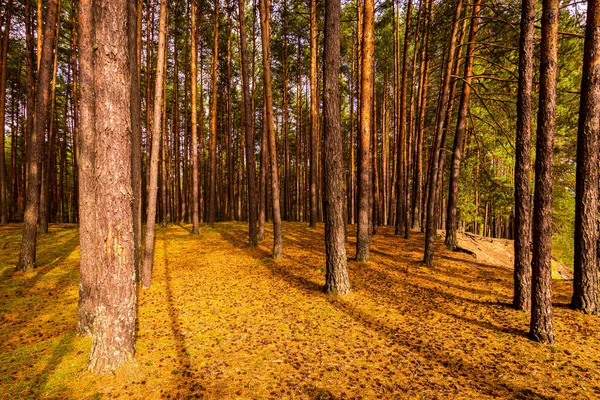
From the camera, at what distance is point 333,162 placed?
771 centimetres

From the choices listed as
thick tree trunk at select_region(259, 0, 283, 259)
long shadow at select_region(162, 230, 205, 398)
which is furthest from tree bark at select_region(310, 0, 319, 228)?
long shadow at select_region(162, 230, 205, 398)

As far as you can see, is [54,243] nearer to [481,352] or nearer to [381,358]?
[381,358]

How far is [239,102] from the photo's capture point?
30719mm

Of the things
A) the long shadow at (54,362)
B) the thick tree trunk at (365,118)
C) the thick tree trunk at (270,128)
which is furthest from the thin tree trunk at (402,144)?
the long shadow at (54,362)

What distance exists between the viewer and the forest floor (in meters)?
4.13

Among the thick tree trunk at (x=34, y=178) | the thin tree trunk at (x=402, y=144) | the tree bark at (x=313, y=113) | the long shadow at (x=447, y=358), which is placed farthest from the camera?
the tree bark at (x=313, y=113)

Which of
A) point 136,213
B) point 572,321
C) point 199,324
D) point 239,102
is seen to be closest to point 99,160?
point 199,324

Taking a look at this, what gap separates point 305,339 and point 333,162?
4.40 m

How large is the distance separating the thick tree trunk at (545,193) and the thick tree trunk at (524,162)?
682 millimetres

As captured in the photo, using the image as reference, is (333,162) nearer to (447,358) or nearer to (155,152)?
(447,358)

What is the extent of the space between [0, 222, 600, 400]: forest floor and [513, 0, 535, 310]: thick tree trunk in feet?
2.36

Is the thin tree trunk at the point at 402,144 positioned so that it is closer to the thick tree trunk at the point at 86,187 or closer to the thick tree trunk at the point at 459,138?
the thick tree trunk at the point at 459,138

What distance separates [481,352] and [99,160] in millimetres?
7141

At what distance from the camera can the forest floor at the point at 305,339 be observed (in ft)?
13.6
